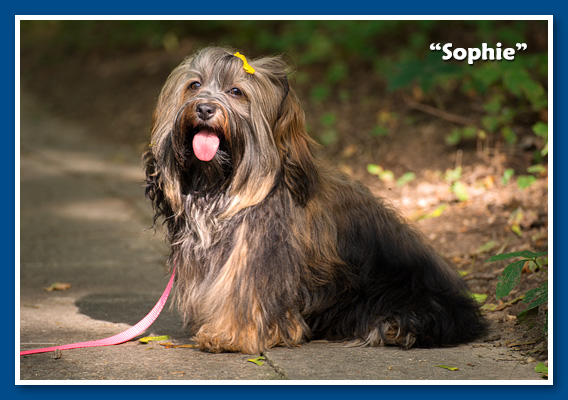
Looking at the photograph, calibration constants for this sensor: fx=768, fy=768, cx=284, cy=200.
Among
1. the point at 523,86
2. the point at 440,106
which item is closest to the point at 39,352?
the point at 523,86

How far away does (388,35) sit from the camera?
11469 mm

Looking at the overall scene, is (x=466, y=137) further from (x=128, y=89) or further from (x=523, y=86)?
(x=128, y=89)

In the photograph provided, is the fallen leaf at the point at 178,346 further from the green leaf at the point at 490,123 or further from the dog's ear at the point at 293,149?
the green leaf at the point at 490,123

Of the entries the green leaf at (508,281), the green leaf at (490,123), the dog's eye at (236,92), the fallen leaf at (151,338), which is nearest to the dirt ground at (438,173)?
the green leaf at (490,123)

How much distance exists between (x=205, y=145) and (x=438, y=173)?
14.3ft

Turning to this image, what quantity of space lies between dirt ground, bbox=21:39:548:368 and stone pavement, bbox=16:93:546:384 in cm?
64

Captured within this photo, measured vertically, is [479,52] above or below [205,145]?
above

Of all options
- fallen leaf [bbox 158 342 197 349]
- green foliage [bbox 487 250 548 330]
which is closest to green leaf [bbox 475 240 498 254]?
green foliage [bbox 487 250 548 330]

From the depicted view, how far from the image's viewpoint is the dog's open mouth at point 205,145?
3770mm

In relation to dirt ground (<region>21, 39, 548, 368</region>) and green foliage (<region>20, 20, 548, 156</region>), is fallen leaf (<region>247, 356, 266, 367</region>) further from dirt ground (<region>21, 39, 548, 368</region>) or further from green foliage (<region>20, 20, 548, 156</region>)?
green foliage (<region>20, 20, 548, 156</region>)

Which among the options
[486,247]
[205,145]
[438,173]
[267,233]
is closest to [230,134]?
[205,145]

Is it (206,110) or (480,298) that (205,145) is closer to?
(206,110)

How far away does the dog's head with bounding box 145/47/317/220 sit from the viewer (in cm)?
377

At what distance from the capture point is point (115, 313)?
4891 millimetres
